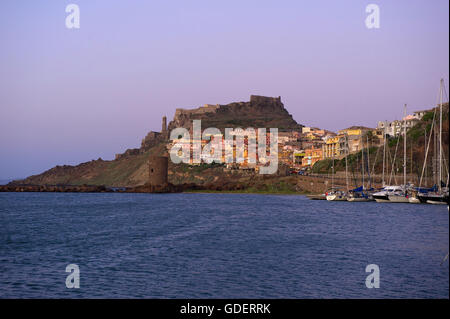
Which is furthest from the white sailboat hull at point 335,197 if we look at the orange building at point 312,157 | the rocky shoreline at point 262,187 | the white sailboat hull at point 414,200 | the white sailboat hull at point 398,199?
the orange building at point 312,157

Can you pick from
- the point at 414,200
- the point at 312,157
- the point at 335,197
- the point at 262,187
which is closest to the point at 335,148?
the point at 312,157

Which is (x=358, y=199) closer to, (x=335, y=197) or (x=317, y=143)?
(x=335, y=197)

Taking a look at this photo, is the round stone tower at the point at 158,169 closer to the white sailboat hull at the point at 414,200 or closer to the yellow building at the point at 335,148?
the yellow building at the point at 335,148

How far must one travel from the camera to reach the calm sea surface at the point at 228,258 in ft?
60.2

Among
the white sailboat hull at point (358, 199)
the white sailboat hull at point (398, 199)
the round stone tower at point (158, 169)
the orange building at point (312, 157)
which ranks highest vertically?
the orange building at point (312, 157)

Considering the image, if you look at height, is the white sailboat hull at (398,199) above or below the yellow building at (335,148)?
below

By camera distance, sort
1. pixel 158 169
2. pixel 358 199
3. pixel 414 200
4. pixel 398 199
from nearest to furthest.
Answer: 1. pixel 414 200
2. pixel 398 199
3. pixel 358 199
4. pixel 158 169

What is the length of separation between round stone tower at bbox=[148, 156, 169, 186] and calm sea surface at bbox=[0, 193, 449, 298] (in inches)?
2659

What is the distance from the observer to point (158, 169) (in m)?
113

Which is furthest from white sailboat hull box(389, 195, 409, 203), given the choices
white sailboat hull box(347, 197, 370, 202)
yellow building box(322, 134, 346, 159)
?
yellow building box(322, 134, 346, 159)

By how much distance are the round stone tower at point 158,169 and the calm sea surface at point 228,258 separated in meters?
67.5

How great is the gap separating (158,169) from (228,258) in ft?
292

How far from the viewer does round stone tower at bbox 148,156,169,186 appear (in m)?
111
